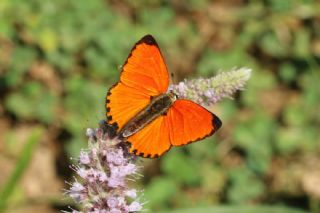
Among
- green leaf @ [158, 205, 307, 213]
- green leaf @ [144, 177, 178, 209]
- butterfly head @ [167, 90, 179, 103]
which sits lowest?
butterfly head @ [167, 90, 179, 103]

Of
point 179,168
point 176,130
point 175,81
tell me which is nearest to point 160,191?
point 179,168

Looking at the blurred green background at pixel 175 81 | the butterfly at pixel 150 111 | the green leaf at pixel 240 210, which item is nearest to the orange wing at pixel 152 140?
the butterfly at pixel 150 111

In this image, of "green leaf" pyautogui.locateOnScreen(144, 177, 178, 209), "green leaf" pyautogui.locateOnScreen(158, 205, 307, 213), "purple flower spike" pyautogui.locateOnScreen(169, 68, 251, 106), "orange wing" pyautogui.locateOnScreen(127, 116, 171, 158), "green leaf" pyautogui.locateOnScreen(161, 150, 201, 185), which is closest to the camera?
"orange wing" pyautogui.locateOnScreen(127, 116, 171, 158)

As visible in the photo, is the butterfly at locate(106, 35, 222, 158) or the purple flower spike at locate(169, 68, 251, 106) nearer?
the butterfly at locate(106, 35, 222, 158)

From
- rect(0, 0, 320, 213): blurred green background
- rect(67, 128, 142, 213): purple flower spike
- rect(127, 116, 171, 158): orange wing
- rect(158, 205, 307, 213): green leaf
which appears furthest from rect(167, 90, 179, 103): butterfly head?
rect(0, 0, 320, 213): blurred green background

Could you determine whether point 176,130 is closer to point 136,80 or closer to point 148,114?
point 148,114

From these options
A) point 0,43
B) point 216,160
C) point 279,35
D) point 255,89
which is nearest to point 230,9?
point 279,35

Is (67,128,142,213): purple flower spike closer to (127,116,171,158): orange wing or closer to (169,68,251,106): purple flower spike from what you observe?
(127,116,171,158): orange wing

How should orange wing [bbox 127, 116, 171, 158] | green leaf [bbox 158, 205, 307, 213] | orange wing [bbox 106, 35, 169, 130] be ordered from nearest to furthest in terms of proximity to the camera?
orange wing [bbox 127, 116, 171, 158] → orange wing [bbox 106, 35, 169, 130] → green leaf [bbox 158, 205, 307, 213]
